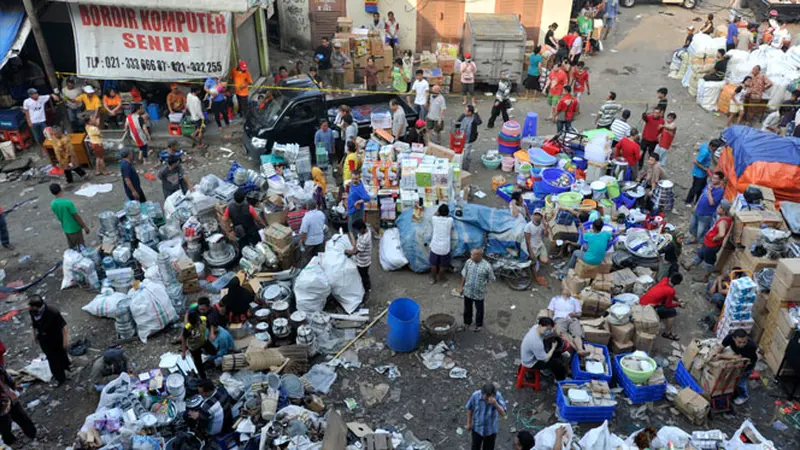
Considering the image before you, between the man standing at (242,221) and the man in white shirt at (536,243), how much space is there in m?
4.73

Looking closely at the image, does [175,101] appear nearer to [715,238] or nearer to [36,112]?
[36,112]

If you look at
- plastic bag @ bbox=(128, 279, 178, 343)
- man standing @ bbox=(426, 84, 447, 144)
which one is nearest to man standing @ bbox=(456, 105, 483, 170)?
man standing @ bbox=(426, 84, 447, 144)

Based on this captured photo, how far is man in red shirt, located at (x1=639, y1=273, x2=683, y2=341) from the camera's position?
29.9 feet

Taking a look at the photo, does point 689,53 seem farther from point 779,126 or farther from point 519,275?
point 519,275

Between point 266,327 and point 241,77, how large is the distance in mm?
8666

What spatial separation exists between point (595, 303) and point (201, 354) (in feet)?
19.4

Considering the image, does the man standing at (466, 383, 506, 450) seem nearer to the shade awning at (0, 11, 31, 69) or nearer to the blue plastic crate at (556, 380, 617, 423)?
the blue plastic crate at (556, 380, 617, 423)

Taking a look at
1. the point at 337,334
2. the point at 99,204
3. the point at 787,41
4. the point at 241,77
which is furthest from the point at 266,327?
the point at 787,41

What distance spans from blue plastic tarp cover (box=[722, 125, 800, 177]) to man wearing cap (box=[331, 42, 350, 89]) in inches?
417

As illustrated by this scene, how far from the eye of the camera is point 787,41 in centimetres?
1819

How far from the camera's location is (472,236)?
34.3 ft

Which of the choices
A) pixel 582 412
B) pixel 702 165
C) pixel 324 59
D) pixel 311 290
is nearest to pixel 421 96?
pixel 324 59

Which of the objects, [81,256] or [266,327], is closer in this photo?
[266,327]

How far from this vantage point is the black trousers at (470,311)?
9.20 metres
